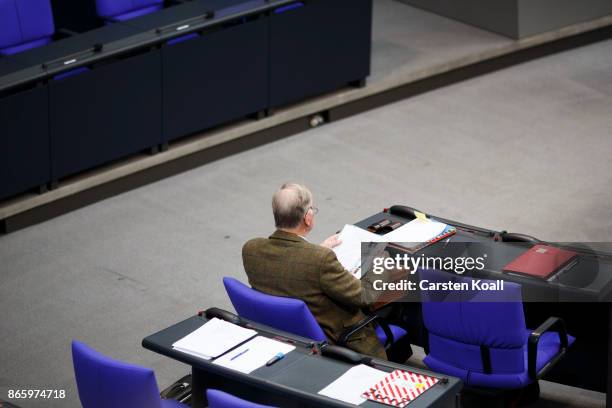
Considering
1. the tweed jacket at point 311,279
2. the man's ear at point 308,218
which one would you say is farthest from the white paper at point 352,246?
the man's ear at point 308,218

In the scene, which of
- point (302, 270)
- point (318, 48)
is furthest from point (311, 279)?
point (318, 48)

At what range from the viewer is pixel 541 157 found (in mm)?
8398

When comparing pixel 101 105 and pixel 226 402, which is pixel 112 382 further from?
pixel 101 105

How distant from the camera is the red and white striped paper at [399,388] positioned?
14.2 feet

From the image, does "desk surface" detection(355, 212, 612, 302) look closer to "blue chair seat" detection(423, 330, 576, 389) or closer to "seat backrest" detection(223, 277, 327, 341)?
"blue chair seat" detection(423, 330, 576, 389)

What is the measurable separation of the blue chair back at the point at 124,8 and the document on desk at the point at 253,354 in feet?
14.7

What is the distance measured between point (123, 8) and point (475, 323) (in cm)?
482

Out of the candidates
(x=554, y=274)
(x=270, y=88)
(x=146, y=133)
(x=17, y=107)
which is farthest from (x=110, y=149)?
(x=554, y=274)

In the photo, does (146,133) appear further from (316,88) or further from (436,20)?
(436,20)

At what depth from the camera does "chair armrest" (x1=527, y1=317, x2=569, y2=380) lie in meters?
4.91

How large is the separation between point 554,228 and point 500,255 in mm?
1929

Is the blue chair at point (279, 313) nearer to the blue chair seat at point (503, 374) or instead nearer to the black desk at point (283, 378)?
the black desk at point (283, 378)

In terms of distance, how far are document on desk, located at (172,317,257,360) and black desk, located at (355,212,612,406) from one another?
3.47 feet

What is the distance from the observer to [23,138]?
7406mm
